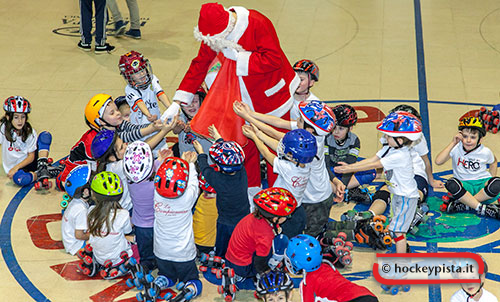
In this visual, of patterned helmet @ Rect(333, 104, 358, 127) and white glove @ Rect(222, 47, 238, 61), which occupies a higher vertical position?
white glove @ Rect(222, 47, 238, 61)

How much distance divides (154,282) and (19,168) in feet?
9.06

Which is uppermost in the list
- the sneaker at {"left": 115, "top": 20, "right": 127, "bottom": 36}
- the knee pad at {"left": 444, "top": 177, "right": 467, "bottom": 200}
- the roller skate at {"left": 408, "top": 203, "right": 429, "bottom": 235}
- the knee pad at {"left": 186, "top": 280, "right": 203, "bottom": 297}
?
the knee pad at {"left": 444, "top": 177, "right": 467, "bottom": 200}

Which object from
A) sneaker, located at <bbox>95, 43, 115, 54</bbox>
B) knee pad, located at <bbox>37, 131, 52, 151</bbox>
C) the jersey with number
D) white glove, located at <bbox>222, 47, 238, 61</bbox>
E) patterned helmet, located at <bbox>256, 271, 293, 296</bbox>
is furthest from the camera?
sneaker, located at <bbox>95, 43, 115, 54</bbox>

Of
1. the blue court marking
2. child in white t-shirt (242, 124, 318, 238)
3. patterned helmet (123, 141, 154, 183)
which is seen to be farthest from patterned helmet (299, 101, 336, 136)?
the blue court marking

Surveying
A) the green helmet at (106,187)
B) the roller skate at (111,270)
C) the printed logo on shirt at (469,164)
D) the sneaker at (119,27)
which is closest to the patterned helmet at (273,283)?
the roller skate at (111,270)

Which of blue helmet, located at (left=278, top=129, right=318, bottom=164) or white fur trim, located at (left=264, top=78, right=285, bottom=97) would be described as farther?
white fur trim, located at (left=264, top=78, right=285, bottom=97)

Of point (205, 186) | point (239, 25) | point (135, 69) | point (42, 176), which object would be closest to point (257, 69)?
point (239, 25)

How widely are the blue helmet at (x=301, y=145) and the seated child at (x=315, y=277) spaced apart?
0.82 metres

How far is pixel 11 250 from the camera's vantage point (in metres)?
6.56

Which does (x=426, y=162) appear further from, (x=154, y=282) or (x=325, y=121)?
(x=154, y=282)

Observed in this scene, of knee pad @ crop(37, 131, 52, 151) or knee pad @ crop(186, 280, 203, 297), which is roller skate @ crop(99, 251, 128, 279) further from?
knee pad @ crop(37, 131, 52, 151)

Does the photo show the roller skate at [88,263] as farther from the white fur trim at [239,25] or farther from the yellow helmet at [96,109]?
the white fur trim at [239,25]

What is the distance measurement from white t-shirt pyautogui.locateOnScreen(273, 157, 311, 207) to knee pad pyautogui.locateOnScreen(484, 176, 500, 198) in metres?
2.13

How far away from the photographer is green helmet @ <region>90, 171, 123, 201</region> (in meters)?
5.80
